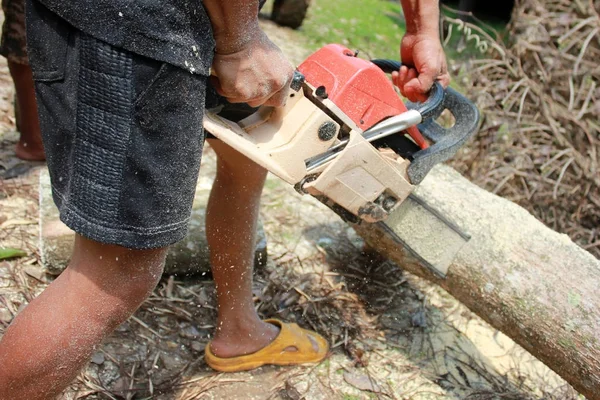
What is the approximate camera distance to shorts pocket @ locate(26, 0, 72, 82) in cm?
105

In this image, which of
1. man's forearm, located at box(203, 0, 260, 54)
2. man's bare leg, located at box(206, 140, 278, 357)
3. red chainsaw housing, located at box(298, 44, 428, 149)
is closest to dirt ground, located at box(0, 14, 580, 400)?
man's bare leg, located at box(206, 140, 278, 357)

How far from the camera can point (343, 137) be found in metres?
1.52

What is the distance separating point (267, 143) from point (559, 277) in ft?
3.80

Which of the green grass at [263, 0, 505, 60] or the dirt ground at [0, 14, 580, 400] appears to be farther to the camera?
the green grass at [263, 0, 505, 60]

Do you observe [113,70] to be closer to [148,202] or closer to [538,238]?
[148,202]

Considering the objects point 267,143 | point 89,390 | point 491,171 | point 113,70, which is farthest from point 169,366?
point 491,171

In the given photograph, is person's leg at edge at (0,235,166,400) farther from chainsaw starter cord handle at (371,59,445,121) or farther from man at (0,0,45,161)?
man at (0,0,45,161)

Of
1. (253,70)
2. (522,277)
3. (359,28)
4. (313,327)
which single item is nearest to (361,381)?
(313,327)

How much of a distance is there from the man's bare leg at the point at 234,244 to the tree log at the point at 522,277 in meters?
0.53

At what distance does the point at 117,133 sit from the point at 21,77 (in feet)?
6.25

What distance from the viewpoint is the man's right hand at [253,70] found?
3.80ft

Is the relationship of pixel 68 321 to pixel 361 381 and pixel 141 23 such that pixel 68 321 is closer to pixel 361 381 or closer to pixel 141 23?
pixel 141 23

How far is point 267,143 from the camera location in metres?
1.39

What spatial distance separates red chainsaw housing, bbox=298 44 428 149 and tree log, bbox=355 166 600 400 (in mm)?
589
